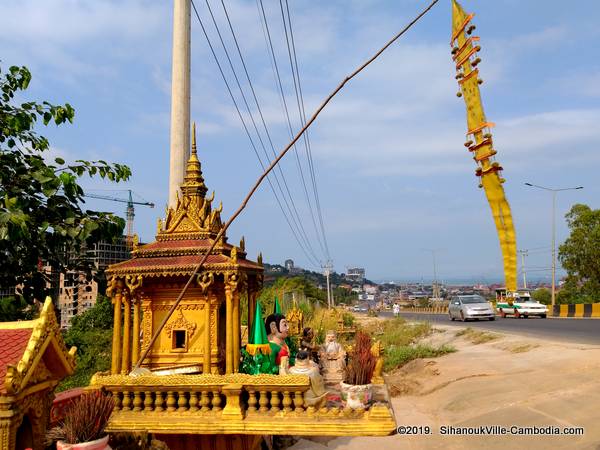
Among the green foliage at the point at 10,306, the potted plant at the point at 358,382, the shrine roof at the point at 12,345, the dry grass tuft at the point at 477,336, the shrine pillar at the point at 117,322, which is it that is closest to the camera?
the shrine roof at the point at 12,345

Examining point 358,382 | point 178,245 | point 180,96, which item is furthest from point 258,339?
point 180,96

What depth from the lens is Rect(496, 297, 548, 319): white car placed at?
93.6 ft

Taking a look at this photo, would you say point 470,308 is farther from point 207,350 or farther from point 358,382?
point 358,382

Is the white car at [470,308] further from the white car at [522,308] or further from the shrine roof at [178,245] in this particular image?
the shrine roof at [178,245]

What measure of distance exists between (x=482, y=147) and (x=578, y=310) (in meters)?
12.3

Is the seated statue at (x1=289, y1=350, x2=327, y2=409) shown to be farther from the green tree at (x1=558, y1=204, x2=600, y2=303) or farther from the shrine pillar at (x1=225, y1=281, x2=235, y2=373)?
the green tree at (x1=558, y1=204, x2=600, y2=303)

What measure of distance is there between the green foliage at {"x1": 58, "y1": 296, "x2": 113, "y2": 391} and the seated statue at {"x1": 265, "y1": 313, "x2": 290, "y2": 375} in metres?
9.73

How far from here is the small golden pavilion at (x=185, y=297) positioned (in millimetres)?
7426

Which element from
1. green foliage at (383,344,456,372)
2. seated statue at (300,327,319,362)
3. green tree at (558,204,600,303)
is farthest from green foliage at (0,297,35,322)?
green tree at (558,204,600,303)

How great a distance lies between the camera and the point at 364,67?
4367 mm

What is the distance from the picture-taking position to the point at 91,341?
21.5 meters

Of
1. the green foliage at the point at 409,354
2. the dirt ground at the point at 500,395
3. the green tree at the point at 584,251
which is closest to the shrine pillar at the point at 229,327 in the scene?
the dirt ground at the point at 500,395

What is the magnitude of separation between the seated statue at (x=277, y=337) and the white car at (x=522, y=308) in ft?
83.5

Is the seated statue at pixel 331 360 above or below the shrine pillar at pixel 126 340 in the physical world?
below
